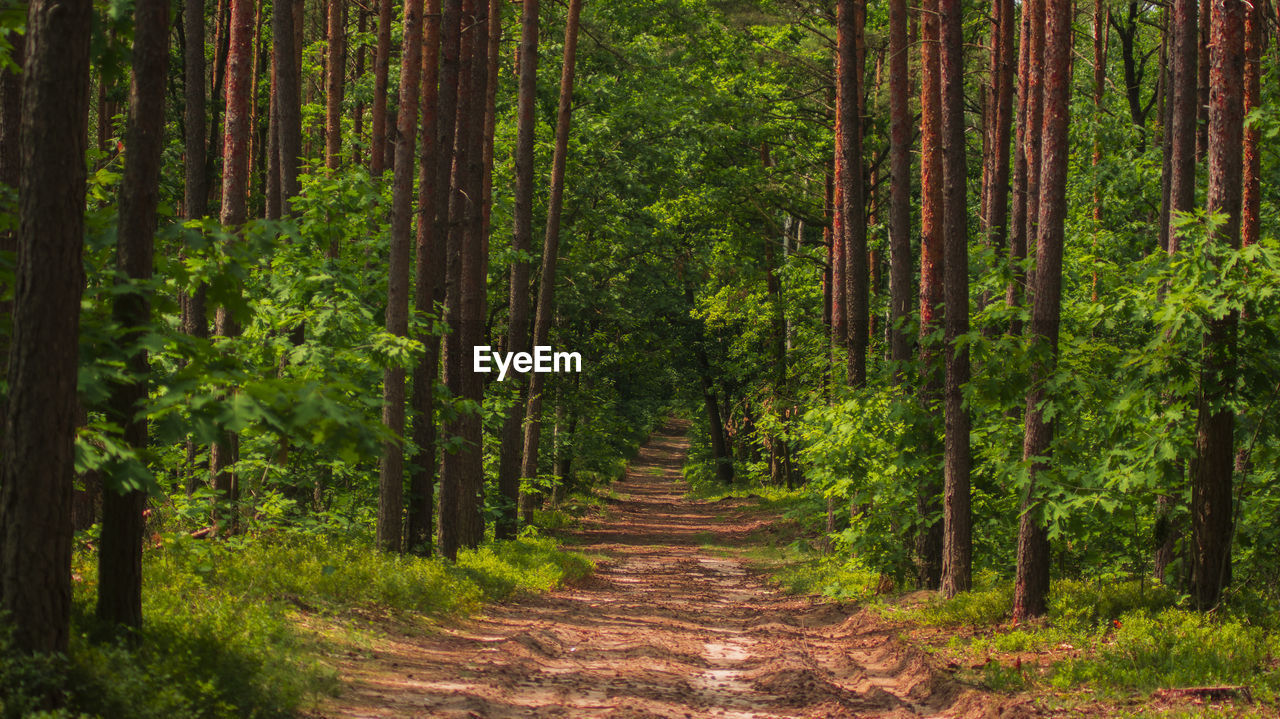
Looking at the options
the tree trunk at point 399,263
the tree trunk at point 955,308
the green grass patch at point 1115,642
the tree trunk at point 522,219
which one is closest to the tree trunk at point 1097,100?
the tree trunk at point 955,308

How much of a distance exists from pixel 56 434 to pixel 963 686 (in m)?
7.20

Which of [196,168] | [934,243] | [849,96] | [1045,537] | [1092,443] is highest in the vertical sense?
[849,96]

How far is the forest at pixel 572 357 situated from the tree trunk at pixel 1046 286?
43mm

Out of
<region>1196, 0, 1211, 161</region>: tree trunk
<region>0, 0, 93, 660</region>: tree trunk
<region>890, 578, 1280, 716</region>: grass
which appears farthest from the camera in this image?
<region>1196, 0, 1211, 161</region>: tree trunk

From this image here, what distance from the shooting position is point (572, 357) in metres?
29.0

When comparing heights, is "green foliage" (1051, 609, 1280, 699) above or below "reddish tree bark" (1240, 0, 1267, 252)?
below

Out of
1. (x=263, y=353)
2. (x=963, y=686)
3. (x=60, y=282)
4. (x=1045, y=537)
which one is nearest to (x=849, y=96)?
(x=1045, y=537)

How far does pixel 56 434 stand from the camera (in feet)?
18.6

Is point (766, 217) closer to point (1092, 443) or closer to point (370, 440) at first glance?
point (1092, 443)

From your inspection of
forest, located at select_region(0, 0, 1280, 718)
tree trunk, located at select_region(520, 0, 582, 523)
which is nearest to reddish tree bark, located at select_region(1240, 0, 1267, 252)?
forest, located at select_region(0, 0, 1280, 718)
